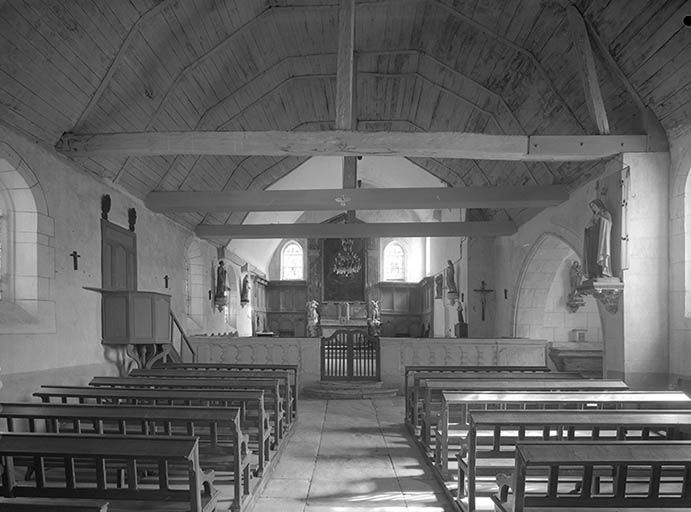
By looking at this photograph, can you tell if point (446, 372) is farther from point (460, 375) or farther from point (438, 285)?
point (438, 285)

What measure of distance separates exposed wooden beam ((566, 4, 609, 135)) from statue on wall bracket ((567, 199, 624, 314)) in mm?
1105

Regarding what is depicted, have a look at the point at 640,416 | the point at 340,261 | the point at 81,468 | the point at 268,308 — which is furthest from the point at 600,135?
the point at 268,308

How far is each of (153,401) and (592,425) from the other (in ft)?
11.9

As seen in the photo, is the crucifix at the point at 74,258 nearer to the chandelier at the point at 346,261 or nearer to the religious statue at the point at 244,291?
the religious statue at the point at 244,291

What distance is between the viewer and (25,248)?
559cm

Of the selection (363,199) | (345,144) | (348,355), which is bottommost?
(348,355)

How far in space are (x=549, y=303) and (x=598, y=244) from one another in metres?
4.23

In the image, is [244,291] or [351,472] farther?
[244,291]

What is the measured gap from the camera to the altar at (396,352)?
920 centimetres

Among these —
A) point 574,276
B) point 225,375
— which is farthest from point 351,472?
point 574,276

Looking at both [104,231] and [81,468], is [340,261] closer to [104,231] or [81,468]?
[104,231]

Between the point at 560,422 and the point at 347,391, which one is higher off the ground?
the point at 560,422

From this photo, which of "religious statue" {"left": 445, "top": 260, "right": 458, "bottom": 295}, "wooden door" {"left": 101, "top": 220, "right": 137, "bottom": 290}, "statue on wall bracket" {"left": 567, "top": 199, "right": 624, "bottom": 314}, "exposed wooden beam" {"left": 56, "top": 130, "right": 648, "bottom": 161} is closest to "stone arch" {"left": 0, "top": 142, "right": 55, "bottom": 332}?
"exposed wooden beam" {"left": 56, "top": 130, "right": 648, "bottom": 161}

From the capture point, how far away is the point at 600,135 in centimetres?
602
